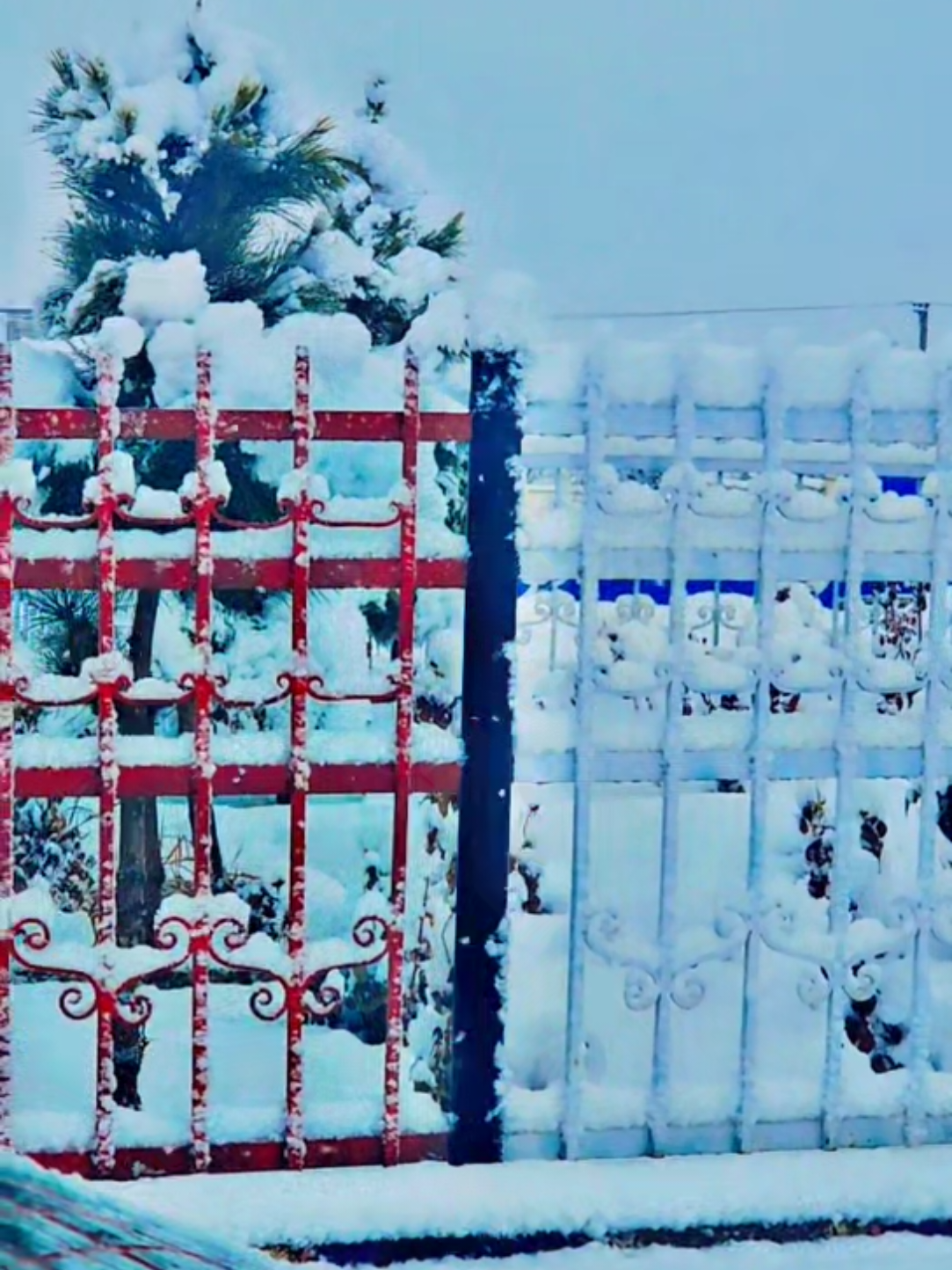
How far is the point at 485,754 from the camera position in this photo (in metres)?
1.77

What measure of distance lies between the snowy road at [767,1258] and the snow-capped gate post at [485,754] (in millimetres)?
148

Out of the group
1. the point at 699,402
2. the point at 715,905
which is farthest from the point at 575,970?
the point at 699,402

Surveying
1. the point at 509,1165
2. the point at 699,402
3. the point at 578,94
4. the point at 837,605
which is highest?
the point at 578,94

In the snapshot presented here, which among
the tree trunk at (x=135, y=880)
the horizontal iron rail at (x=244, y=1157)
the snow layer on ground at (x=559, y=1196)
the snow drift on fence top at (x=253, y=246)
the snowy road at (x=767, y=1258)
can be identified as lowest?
the snowy road at (x=767, y=1258)

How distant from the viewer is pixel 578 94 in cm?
223

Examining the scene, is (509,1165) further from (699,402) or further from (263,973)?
(699,402)

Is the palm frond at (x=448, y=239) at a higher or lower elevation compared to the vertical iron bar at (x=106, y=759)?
higher

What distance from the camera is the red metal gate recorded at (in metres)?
1.66

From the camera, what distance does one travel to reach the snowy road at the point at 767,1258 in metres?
1.80

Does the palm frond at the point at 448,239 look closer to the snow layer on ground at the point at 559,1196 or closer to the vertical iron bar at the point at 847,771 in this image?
the vertical iron bar at the point at 847,771

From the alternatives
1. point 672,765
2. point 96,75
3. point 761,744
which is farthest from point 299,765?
point 96,75

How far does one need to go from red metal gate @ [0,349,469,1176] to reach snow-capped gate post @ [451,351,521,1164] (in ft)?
0.12

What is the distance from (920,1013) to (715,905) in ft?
1.05

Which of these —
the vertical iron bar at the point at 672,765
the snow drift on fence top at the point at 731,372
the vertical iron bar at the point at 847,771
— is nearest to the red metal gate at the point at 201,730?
the snow drift on fence top at the point at 731,372
